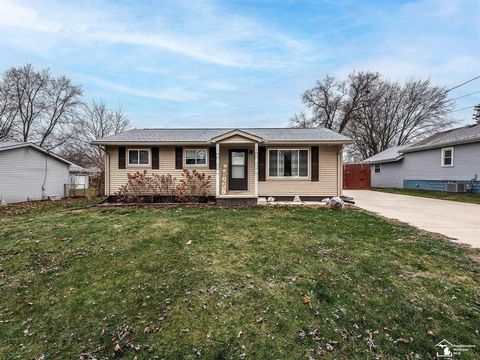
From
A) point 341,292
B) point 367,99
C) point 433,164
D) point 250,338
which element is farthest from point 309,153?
point 367,99

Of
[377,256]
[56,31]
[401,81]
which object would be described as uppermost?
[401,81]

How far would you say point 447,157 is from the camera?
16.6 metres

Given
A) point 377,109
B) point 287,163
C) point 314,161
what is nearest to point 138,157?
point 287,163

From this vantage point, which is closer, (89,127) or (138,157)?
(138,157)

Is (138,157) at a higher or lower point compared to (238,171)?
higher

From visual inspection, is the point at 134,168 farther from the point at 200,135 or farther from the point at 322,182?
the point at 322,182

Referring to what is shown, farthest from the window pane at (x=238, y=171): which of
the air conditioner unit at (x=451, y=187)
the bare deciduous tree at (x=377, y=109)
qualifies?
the bare deciduous tree at (x=377, y=109)

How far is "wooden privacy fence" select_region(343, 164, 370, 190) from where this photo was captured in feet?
69.3

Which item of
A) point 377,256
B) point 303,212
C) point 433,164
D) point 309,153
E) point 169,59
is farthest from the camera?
point 433,164

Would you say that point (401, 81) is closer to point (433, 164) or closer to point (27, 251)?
point (433, 164)

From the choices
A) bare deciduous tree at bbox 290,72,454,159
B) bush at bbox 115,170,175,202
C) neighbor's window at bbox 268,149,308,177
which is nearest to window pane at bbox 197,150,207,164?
bush at bbox 115,170,175,202

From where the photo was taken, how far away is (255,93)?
23.7 metres

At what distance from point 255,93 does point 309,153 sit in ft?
46.4

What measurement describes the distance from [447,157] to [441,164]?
554 mm
